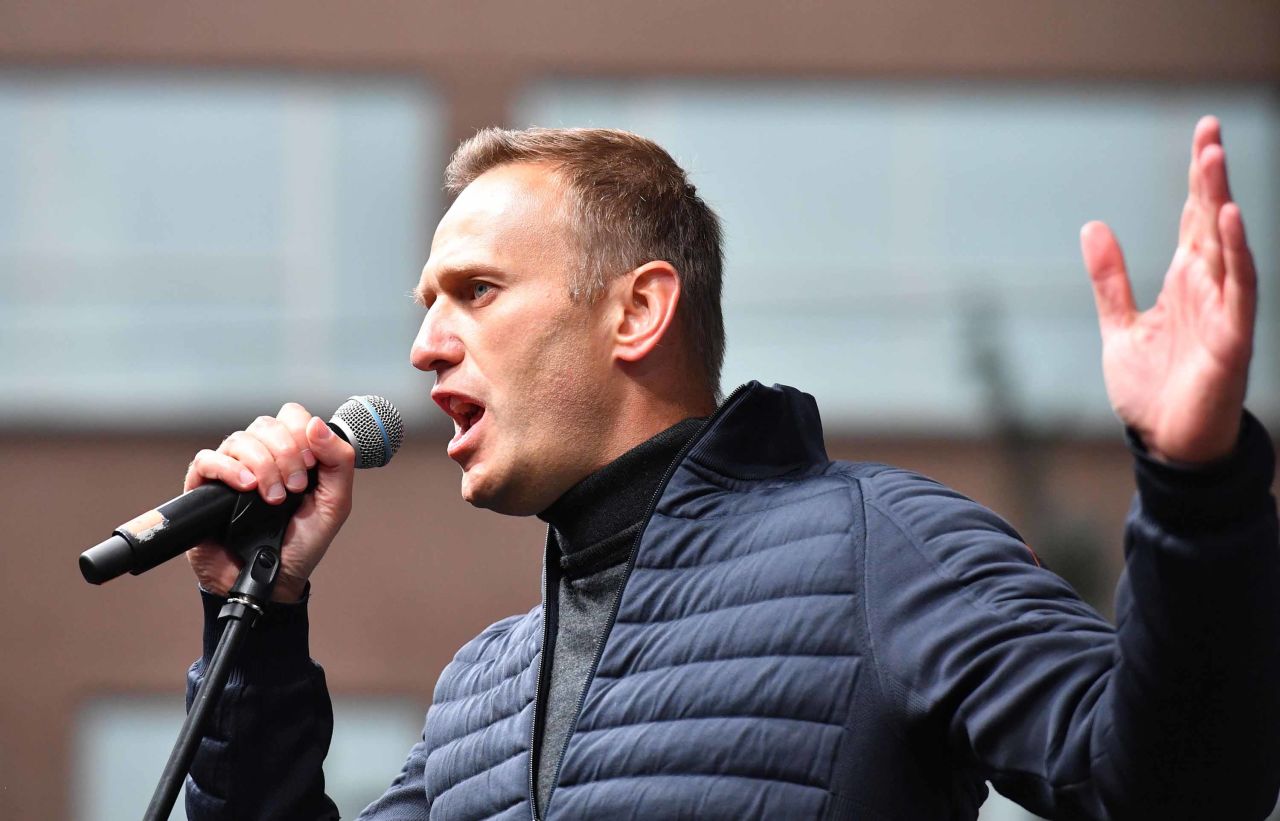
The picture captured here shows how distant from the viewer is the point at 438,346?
2535 millimetres

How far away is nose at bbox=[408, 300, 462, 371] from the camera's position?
253 cm

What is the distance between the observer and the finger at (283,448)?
233 cm

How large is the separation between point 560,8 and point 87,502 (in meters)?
3.94

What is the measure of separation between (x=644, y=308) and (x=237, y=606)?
0.78 m

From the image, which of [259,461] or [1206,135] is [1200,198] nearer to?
[1206,135]

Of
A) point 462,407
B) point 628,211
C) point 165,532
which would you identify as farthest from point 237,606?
point 628,211

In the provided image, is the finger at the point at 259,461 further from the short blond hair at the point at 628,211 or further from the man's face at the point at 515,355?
the short blond hair at the point at 628,211

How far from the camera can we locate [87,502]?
9.98 m

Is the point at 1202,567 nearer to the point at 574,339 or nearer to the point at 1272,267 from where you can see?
the point at 574,339

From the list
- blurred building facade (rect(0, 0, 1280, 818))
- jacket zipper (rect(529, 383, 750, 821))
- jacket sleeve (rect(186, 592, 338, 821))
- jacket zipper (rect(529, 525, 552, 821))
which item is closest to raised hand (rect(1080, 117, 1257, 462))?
jacket zipper (rect(529, 383, 750, 821))

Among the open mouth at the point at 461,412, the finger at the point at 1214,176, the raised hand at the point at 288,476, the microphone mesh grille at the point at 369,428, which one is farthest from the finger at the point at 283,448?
the finger at the point at 1214,176

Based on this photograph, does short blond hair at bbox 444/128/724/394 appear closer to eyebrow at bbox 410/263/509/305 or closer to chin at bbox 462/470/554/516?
eyebrow at bbox 410/263/509/305

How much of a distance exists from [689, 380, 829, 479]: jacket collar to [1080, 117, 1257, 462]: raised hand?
773 mm

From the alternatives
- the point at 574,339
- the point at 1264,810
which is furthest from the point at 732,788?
the point at 574,339
